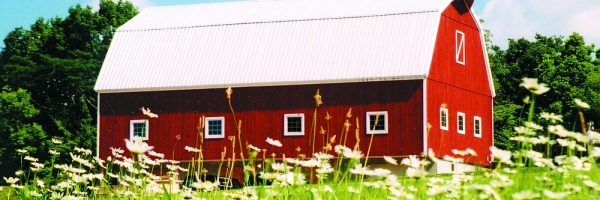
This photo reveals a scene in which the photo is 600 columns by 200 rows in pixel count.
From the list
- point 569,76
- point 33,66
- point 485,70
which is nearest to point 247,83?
point 485,70

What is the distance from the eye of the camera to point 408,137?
99.2 feet

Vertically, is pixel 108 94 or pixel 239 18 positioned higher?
pixel 239 18

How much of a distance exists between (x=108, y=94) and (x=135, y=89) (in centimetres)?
124

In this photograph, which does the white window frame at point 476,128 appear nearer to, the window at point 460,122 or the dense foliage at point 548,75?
the window at point 460,122

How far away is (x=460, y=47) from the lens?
1307 inches

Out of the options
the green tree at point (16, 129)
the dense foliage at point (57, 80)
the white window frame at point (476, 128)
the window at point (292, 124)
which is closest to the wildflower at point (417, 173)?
→ the window at point (292, 124)

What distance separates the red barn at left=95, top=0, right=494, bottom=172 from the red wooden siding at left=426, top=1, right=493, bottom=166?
4 centimetres

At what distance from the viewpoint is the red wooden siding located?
3089cm

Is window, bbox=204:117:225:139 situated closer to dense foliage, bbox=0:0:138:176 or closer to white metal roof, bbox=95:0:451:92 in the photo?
white metal roof, bbox=95:0:451:92

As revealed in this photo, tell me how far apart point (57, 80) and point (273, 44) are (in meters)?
19.1

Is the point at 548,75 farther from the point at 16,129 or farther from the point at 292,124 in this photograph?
the point at 16,129

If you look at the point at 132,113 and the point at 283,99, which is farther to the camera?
the point at 132,113

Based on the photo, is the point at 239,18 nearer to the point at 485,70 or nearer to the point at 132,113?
the point at 132,113

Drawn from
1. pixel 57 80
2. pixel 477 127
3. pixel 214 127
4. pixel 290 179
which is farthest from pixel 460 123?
pixel 290 179
